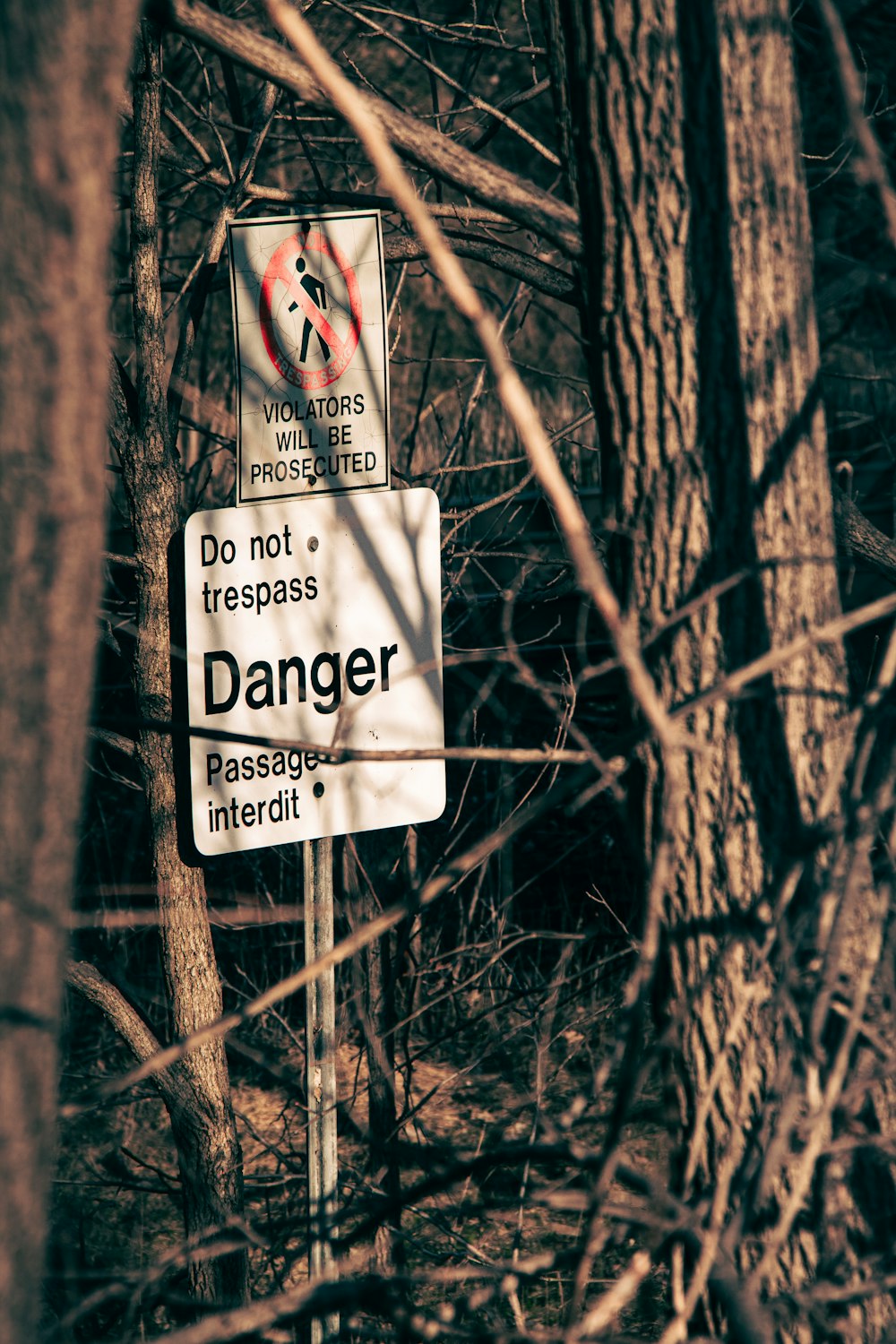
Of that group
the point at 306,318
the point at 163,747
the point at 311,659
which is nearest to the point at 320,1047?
the point at 311,659

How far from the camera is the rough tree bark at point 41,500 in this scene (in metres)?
1.44

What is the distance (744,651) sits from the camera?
210 cm

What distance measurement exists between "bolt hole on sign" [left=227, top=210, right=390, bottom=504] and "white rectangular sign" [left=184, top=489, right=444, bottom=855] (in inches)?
4.0

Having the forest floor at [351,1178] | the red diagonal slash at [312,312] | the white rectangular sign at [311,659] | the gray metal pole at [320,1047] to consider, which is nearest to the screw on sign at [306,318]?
the red diagonal slash at [312,312]

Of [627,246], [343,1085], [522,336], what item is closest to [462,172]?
[627,246]

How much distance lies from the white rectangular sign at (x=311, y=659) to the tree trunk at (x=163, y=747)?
47cm

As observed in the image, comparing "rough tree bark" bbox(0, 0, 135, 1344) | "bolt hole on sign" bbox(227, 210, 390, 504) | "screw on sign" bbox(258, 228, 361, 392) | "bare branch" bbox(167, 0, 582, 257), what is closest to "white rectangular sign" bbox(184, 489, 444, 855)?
"bolt hole on sign" bbox(227, 210, 390, 504)

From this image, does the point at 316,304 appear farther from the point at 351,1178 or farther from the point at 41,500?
the point at 351,1178

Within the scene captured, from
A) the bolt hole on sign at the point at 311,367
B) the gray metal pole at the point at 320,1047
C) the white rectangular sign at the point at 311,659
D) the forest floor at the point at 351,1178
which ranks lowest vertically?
the forest floor at the point at 351,1178

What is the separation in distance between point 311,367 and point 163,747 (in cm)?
110

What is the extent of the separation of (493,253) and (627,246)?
1.70 meters

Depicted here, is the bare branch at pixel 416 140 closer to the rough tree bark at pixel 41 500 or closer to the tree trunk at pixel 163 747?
the rough tree bark at pixel 41 500

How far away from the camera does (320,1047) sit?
281 centimetres

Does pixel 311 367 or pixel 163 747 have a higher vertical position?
pixel 311 367
